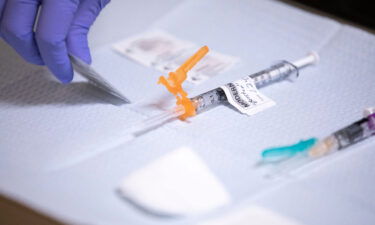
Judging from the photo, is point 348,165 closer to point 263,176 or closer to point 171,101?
point 263,176

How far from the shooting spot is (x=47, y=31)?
0.89 m

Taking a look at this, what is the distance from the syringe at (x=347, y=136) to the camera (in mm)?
817

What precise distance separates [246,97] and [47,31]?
0.41 metres

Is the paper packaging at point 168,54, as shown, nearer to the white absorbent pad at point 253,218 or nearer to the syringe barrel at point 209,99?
the syringe barrel at point 209,99

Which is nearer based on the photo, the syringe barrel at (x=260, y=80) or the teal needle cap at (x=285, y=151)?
the teal needle cap at (x=285, y=151)

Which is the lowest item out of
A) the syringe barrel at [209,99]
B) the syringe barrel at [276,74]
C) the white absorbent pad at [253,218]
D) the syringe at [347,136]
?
the syringe barrel at [209,99]

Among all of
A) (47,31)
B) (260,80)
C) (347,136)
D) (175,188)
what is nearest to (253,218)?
(175,188)

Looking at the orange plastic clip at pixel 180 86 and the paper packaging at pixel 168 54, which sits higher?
the orange plastic clip at pixel 180 86

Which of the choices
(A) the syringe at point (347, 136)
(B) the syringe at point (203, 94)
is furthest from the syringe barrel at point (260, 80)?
(A) the syringe at point (347, 136)

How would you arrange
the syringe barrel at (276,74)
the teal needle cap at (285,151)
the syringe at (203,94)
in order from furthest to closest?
the syringe barrel at (276,74)
the syringe at (203,94)
the teal needle cap at (285,151)

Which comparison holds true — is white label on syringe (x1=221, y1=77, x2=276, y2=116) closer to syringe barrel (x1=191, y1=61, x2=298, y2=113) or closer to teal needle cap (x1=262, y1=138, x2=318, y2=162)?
syringe barrel (x1=191, y1=61, x2=298, y2=113)

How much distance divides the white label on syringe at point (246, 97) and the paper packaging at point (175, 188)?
0.24 metres

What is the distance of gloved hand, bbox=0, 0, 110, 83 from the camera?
0.90 meters

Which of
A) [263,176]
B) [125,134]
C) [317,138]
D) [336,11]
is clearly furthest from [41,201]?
[336,11]
